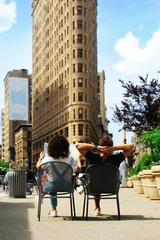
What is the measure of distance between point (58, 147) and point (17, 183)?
31.7ft

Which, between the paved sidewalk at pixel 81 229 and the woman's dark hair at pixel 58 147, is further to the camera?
the woman's dark hair at pixel 58 147

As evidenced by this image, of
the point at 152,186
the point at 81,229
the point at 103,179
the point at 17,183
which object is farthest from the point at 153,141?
the point at 81,229

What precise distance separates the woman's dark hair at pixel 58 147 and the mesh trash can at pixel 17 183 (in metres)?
9.49

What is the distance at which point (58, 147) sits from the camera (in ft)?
27.2

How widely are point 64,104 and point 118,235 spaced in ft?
291

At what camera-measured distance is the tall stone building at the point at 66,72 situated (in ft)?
294

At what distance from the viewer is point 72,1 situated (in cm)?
9356

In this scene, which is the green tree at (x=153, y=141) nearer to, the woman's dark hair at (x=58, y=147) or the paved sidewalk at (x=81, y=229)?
the paved sidewalk at (x=81, y=229)

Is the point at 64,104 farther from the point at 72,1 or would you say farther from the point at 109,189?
the point at 109,189

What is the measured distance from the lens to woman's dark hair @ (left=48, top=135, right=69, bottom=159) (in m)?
8.27

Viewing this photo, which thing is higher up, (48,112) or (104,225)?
(48,112)

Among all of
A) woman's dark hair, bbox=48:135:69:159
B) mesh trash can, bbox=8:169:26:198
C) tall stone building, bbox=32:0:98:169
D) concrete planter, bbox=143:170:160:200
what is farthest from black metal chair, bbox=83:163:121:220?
tall stone building, bbox=32:0:98:169

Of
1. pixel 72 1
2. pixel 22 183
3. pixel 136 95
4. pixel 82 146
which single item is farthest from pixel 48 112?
pixel 82 146

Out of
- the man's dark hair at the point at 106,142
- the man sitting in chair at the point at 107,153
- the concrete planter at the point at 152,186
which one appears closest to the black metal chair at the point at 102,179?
the man sitting in chair at the point at 107,153
